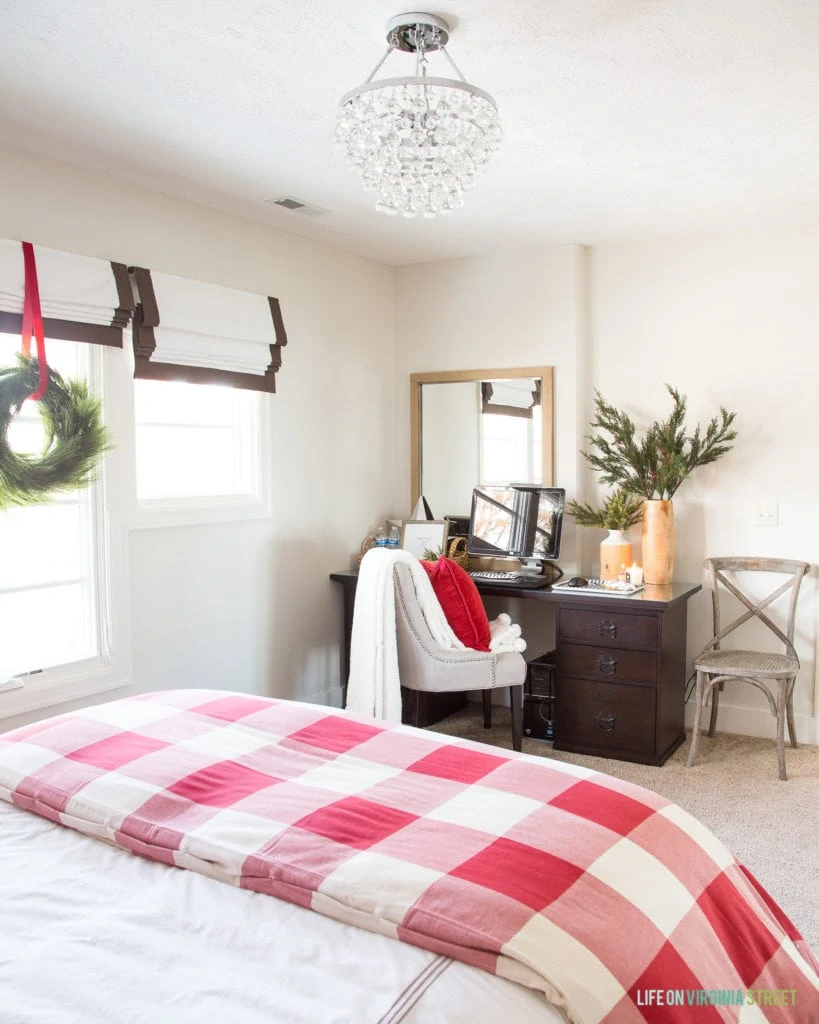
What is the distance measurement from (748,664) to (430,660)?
1.33 meters

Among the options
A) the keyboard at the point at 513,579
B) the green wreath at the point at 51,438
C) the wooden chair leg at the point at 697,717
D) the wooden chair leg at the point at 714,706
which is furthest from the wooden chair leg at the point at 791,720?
the green wreath at the point at 51,438

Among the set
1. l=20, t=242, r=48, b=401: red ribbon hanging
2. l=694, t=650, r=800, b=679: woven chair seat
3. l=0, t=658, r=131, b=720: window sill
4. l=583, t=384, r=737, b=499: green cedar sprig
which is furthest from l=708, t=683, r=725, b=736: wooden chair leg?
l=20, t=242, r=48, b=401: red ribbon hanging

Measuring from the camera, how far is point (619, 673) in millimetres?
3752

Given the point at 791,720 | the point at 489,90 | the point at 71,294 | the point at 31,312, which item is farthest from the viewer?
the point at 791,720

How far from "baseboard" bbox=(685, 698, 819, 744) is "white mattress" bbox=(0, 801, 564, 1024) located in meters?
3.31

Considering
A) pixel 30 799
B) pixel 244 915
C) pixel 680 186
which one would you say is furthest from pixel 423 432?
pixel 244 915

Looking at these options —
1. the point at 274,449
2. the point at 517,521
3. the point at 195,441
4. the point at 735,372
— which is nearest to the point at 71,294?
the point at 195,441

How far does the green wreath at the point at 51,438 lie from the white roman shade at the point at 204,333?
329 millimetres

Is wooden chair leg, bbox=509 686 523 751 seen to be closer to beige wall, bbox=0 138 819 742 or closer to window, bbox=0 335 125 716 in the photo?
beige wall, bbox=0 138 819 742

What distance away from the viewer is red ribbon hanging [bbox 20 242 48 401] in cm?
292

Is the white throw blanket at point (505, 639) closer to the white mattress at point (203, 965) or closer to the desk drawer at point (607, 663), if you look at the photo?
the desk drawer at point (607, 663)

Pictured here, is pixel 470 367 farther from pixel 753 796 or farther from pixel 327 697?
pixel 753 796

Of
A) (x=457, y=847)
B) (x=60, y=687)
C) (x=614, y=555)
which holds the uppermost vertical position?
(x=614, y=555)

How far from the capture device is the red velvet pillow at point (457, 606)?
3734mm
